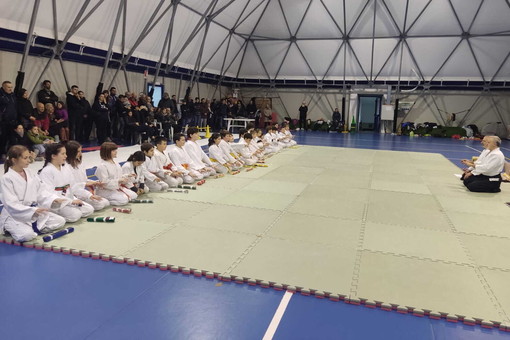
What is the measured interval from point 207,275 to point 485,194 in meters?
7.88

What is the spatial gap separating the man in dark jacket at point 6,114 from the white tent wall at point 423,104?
2324 centimetres

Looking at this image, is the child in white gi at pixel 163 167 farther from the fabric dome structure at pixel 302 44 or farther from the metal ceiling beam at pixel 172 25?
the metal ceiling beam at pixel 172 25

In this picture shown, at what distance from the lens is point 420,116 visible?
29609 mm

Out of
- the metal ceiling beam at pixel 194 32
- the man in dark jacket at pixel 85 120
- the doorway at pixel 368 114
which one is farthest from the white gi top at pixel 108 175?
the doorway at pixel 368 114

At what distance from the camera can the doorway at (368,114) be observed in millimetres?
31844

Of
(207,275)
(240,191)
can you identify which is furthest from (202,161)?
(207,275)

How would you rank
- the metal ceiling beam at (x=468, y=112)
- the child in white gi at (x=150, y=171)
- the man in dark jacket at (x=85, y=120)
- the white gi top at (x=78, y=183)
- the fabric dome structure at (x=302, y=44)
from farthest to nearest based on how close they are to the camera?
1. the metal ceiling beam at (x=468, y=112)
2. the fabric dome structure at (x=302, y=44)
3. the man in dark jacket at (x=85, y=120)
4. the child in white gi at (x=150, y=171)
5. the white gi top at (x=78, y=183)

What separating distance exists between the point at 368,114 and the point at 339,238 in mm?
28660

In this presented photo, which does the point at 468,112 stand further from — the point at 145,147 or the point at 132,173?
the point at 132,173

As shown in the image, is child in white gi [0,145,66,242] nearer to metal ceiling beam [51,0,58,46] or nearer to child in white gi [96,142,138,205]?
child in white gi [96,142,138,205]

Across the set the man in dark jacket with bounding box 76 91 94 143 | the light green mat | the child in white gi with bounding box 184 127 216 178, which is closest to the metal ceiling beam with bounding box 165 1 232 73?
the man in dark jacket with bounding box 76 91 94 143

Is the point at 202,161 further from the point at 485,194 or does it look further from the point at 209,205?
the point at 485,194

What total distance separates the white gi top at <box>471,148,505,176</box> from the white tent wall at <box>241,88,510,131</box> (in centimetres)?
2043

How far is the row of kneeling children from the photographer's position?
213 inches
